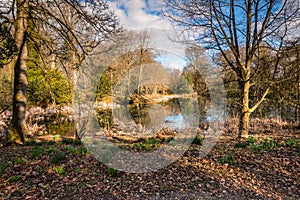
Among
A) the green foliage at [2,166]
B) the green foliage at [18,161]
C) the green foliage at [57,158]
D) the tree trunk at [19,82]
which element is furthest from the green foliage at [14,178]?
the tree trunk at [19,82]

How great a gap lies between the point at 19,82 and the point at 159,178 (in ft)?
14.8

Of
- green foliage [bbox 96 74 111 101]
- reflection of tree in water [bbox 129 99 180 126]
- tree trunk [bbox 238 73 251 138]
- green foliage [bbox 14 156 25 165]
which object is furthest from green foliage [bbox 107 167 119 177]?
reflection of tree in water [bbox 129 99 180 126]

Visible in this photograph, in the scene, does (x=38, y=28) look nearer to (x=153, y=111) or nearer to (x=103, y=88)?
(x=103, y=88)

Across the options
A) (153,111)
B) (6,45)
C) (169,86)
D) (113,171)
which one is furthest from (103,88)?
(153,111)

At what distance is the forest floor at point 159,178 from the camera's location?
2.85 meters

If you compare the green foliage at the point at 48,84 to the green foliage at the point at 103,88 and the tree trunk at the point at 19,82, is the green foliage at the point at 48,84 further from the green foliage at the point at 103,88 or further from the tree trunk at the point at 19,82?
the green foliage at the point at 103,88

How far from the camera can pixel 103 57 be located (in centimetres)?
665

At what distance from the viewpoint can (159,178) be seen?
330cm

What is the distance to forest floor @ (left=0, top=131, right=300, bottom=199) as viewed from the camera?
285 cm

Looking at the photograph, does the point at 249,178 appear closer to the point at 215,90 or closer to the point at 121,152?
the point at 121,152

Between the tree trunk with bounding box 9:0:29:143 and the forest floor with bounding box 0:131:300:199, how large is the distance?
1122 mm

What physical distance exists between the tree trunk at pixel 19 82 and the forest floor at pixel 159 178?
112 centimetres

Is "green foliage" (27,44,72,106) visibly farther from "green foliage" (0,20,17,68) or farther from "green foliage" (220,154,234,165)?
"green foliage" (220,154,234,165)

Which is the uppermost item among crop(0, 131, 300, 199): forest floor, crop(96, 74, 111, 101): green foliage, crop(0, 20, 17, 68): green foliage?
crop(0, 20, 17, 68): green foliage
